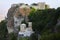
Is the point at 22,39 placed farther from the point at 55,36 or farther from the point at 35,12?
the point at 55,36

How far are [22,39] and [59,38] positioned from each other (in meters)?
24.4

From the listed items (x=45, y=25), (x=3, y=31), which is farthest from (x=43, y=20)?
(x=3, y=31)

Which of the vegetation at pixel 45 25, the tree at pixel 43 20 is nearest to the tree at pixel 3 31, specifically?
the vegetation at pixel 45 25

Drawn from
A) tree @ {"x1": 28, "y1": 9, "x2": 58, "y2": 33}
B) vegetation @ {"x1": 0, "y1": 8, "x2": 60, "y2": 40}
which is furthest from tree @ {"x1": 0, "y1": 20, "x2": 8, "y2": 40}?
tree @ {"x1": 28, "y1": 9, "x2": 58, "y2": 33}

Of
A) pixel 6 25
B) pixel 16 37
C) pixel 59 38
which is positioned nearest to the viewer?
pixel 59 38

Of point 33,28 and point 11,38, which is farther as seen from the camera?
point 11,38

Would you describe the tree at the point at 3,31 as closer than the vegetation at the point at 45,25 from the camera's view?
No

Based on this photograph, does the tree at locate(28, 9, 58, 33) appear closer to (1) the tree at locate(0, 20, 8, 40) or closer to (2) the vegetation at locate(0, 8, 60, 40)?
(2) the vegetation at locate(0, 8, 60, 40)

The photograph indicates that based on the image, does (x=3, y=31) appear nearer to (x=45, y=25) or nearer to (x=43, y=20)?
(x=43, y=20)

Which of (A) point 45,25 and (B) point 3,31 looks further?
(B) point 3,31

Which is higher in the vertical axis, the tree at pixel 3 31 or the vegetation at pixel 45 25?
the vegetation at pixel 45 25

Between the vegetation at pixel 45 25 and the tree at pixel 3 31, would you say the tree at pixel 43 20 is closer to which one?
the vegetation at pixel 45 25

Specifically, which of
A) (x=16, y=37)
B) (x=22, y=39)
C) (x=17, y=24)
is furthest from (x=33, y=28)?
(x=17, y=24)

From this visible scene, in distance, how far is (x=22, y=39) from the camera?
72250mm
